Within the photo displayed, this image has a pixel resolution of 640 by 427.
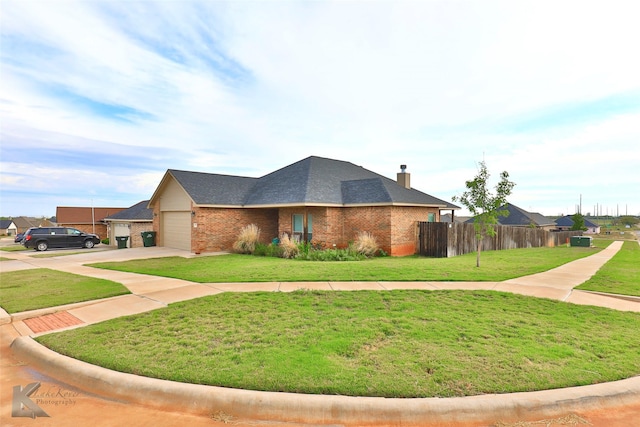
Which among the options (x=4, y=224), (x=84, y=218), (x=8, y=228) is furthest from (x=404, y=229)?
(x=4, y=224)

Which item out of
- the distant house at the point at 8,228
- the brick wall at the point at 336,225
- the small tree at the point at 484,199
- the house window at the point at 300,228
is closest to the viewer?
the small tree at the point at 484,199

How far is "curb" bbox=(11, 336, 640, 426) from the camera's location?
131 inches

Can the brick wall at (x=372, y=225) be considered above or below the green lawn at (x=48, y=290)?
above

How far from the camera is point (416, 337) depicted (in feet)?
17.0

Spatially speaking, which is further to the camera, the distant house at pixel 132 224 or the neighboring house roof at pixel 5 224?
the neighboring house roof at pixel 5 224

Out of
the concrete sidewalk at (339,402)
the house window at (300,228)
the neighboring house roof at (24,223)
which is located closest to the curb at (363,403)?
the concrete sidewalk at (339,402)

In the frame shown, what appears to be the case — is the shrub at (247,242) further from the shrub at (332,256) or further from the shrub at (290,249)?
the shrub at (332,256)

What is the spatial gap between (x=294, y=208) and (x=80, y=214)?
132 feet

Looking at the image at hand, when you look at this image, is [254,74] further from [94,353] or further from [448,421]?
[448,421]

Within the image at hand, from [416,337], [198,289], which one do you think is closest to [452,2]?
[416,337]

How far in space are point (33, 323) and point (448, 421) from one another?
25.0ft

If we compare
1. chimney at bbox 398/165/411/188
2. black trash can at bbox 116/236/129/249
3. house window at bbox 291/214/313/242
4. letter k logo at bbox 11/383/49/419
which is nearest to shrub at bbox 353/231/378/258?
house window at bbox 291/214/313/242

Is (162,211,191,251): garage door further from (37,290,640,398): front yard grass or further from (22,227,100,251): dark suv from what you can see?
(37,290,640,398): front yard grass

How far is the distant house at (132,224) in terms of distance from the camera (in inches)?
1132
